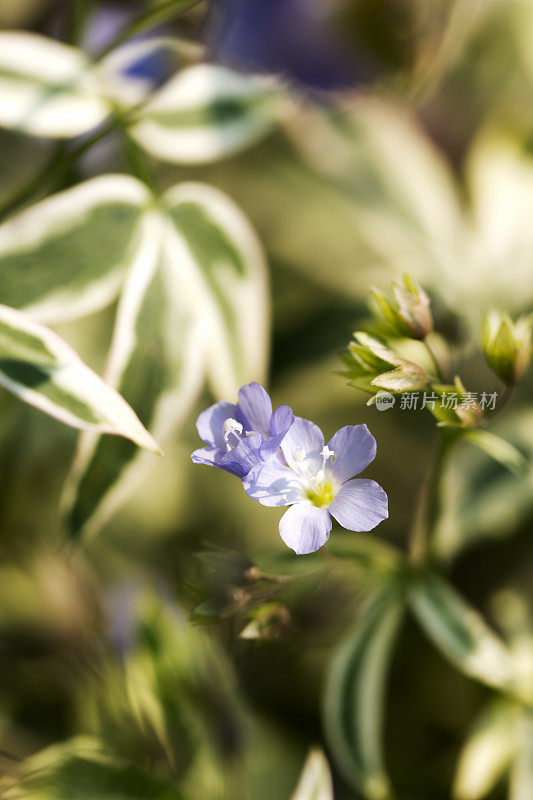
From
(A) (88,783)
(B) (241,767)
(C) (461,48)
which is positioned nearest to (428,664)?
(B) (241,767)

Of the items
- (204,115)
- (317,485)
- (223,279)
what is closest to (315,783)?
(317,485)

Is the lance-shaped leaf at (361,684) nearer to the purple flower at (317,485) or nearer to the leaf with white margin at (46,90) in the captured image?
the purple flower at (317,485)

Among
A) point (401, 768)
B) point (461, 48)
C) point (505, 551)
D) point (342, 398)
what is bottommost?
point (401, 768)

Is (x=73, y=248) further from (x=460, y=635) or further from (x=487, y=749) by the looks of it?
(x=487, y=749)

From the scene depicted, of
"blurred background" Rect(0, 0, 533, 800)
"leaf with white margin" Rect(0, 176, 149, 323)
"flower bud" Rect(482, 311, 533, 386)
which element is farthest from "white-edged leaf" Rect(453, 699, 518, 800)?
"leaf with white margin" Rect(0, 176, 149, 323)

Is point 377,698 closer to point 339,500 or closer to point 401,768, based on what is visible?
point 401,768

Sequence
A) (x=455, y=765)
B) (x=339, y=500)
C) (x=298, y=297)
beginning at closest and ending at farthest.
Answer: (x=339, y=500) → (x=455, y=765) → (x=298, y=297)
